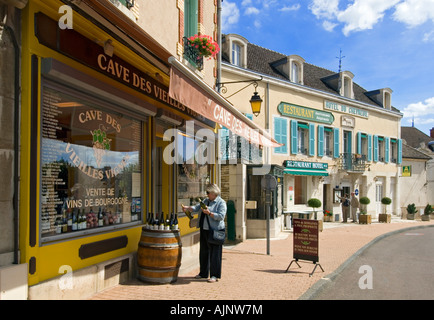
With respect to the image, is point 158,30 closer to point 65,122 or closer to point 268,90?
point 65,122

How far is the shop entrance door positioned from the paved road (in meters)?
3.22

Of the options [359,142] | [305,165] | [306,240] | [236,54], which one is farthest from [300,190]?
[306,240]

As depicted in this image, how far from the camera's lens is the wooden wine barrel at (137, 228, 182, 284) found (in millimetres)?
5434

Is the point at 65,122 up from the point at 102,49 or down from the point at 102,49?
down

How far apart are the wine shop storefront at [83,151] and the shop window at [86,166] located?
0.01 meters

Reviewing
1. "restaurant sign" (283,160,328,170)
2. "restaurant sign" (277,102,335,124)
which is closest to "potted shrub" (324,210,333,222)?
"restaurant sign" (283,160,328,170)

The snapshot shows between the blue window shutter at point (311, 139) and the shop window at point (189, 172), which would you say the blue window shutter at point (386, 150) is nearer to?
the blue window shutter at point (311, 139)

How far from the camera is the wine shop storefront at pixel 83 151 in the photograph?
3877 millimetres

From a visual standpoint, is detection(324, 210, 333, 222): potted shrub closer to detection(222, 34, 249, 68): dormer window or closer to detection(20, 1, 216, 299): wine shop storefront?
detection(222, 34, 249, 68): dormer window

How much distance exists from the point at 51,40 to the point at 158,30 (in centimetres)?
338

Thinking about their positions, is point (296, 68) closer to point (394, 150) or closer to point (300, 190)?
point (300, 190)

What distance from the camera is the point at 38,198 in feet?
12.9

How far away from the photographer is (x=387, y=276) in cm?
711

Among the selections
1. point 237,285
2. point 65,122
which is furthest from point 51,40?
point 237,285
